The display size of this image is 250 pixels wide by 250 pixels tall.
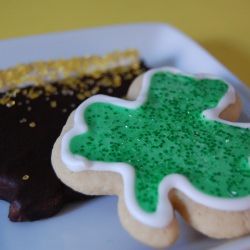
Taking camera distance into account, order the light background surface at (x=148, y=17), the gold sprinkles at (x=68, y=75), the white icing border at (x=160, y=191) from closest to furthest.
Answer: the white icing border at (x=160, y=191) < the gold sprinkles at (x=68, y=75) < the light background surface at (x=148, y=17)

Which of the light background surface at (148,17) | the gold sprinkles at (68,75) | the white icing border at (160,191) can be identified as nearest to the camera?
the white icing border at (160,191)

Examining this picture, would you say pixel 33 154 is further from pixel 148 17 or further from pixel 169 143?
pixel 148 17

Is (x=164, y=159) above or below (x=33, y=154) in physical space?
above

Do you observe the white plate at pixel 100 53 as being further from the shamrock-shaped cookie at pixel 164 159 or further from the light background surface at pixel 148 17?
the light background surface at pixel 148 17

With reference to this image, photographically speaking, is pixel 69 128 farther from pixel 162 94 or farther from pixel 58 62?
pixel 58 62

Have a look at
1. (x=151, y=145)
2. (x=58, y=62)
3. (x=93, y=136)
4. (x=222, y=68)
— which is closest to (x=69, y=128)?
→ (x=93, y=136)

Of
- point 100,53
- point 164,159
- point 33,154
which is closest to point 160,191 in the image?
point 164,159

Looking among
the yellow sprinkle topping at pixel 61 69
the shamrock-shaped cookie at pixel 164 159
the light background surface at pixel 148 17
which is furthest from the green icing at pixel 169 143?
the light background surface at pixel 148 17
